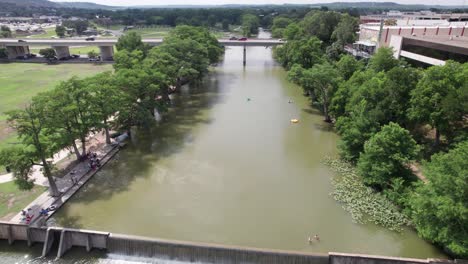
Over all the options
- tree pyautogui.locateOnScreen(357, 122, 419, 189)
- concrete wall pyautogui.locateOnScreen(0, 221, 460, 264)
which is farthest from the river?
tree pyautogui.locateOnScreen(357, 122, 419, 189)

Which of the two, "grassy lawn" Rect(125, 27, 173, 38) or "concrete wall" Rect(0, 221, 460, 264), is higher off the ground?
"grassy lawn" Rect(125, 27, 173, 38)

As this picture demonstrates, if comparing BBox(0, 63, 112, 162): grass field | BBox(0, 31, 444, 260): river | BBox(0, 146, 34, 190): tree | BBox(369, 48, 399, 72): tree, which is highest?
BBox(369, 48, 399, 72): tree

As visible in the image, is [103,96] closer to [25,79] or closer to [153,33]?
[25,79]

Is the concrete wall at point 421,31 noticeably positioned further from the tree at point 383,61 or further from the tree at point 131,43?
the tree at point 131,43

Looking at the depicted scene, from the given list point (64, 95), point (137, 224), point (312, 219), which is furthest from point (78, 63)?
point (312, 219)

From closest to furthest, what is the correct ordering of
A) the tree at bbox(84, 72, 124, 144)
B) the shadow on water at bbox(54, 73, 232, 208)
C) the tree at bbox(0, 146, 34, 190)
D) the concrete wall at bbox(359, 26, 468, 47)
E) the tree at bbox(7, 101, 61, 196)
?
the tree at bbox(0, 146, 34, 190)
the tree at bbox(7, 101, 61, 196)
the shadow on water at bbox(54, 73, 232, 208)
the tree at bbox(84, 72, 124, 144)
the concrete wall at bbox(359, 26, 468, 47)

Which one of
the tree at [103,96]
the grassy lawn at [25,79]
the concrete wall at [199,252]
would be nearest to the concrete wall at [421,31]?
the tree at [103,96]

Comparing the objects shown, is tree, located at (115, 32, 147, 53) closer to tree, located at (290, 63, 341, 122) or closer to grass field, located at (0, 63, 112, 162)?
grass field, located at (0, 63, 112, 162)
